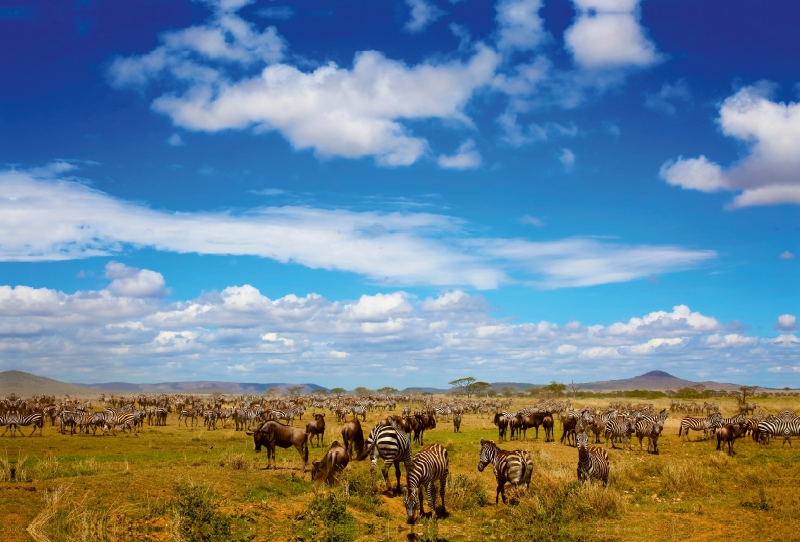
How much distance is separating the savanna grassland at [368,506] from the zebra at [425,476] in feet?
1.73

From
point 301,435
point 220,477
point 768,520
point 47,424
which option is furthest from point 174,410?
point 768,520

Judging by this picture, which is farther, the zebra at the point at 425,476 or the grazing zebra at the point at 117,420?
the grazing zebra at the point at 117,420

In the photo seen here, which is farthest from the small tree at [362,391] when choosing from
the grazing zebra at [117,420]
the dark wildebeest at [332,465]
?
the dark wildebeest at [332,465]

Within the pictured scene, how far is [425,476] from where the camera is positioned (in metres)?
15.0

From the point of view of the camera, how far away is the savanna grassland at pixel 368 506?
11992mm

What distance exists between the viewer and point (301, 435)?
22219 mm

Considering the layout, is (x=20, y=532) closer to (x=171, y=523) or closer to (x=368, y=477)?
(x=171, y=523)

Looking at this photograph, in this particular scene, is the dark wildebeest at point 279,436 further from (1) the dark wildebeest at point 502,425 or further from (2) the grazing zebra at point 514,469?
(1) the dark wildebeest at point 502,425

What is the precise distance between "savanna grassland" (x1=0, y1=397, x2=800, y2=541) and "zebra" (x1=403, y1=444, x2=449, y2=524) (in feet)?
1.73

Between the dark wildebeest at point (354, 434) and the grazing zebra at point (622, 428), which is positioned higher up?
the dark wildebeest at point (354, 434)

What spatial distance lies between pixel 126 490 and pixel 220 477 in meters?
3.13

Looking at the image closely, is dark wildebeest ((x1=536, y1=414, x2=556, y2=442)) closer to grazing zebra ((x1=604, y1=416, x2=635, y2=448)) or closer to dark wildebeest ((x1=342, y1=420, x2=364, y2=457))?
grazing zebra ((x1=604, y1=416, x2=635, y2=448))

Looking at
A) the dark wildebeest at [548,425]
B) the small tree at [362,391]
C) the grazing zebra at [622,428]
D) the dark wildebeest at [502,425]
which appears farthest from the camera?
the small tree at [362,391]

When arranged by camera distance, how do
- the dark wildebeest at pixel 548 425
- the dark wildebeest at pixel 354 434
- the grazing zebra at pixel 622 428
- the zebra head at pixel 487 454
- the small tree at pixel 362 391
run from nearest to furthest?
1. the zebra head at pixel 487 454
2. the dark wildebeest at pixel 354 434
3. the grazing zebra at pixel 622 428
4. the dark wildebeest at pixel 548 425
5. the small tree at pixel 362 391
